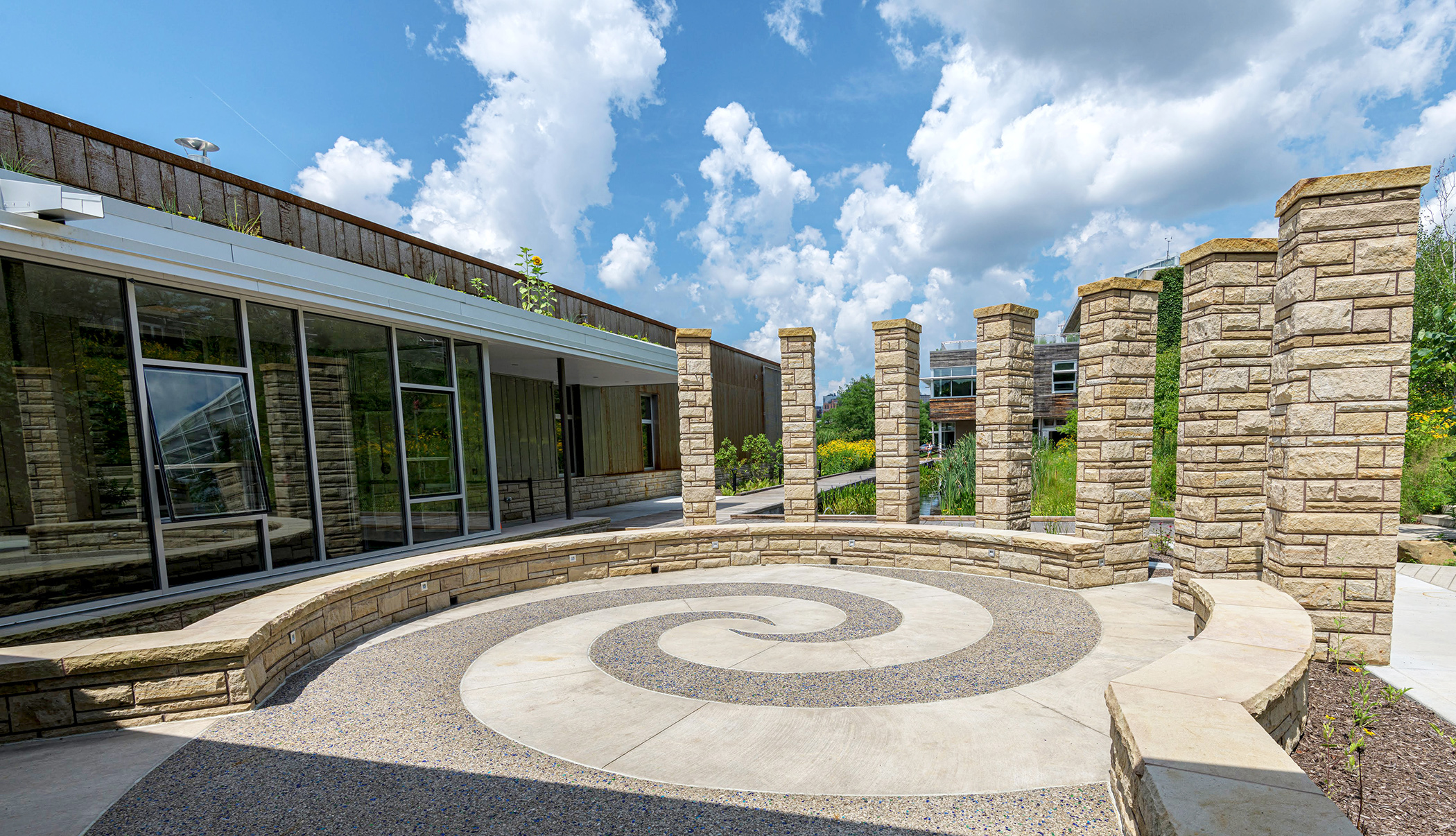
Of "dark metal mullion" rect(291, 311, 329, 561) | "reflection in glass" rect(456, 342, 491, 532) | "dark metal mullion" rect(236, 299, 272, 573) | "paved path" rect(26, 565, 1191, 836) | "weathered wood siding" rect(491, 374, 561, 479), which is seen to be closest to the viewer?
"paved path" rect(26, 565, 1191, 836)

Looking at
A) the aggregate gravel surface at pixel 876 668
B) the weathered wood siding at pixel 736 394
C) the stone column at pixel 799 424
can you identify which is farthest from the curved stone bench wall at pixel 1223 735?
the weathered wood siding at pixel 736 394

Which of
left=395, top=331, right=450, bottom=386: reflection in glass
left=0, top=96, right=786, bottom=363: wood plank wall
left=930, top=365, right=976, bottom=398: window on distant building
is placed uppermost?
left=0, top=96, right=786, bottom=363: wood plank wall

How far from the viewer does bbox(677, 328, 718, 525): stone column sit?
9.69 metres

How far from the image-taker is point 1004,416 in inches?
353

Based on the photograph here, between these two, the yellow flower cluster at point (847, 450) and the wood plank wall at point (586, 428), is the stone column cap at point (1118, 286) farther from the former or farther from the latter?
the yellow flower cluster at point (847, 450)

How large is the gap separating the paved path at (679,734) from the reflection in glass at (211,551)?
7.50 ft

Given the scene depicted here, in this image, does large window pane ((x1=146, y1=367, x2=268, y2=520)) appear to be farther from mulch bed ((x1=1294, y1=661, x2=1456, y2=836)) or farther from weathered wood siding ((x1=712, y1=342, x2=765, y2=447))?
weathered wood siding ((x1=712, y1=342, x2=765, y2=447))

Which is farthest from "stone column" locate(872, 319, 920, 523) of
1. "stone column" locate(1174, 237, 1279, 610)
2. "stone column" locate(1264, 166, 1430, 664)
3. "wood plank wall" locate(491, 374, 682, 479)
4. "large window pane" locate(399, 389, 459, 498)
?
"wood plank wall" locate(491, 374, 682, 479)

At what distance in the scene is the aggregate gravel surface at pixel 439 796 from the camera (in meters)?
2.90

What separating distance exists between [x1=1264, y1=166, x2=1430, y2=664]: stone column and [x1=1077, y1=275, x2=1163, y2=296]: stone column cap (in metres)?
2.81

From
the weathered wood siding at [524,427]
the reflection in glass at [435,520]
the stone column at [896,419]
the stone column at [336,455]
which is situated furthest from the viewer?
the weathered wood siding at [524,427]

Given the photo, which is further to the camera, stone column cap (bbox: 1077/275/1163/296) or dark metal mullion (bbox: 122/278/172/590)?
stone column cap (bbox: 1077/275/1163/296)

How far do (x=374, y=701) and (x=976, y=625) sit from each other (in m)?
5.25

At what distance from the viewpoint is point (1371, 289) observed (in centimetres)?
432
